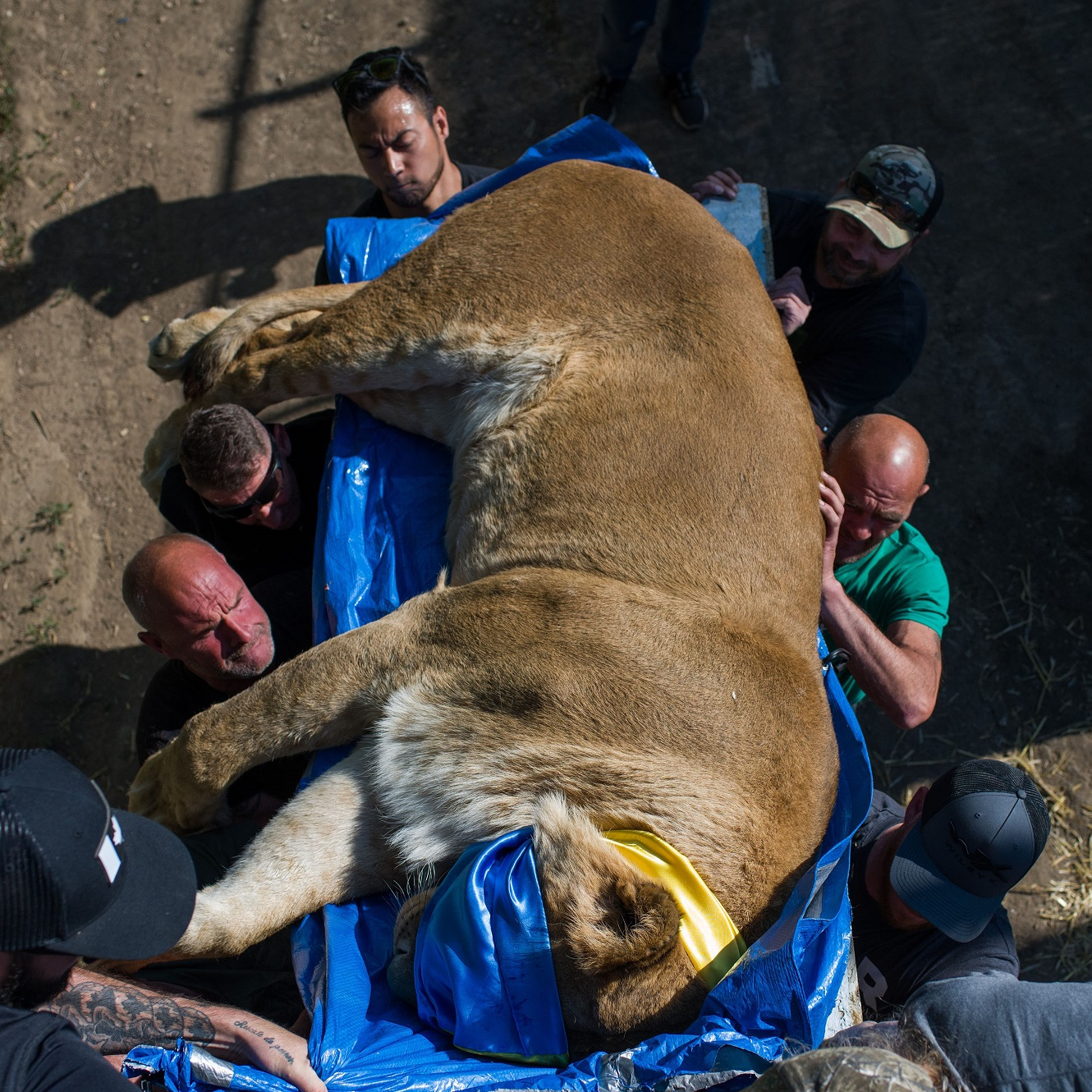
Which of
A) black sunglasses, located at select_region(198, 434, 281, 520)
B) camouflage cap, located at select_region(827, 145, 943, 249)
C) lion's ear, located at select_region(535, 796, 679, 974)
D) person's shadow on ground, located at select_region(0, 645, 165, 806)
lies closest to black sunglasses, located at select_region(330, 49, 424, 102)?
black sunglasses, located at select_region(198, 434, 281, 520)

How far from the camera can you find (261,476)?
3.11m

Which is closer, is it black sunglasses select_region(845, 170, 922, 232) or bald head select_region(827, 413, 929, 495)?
bald head select_region(827, 413, 929, 495)

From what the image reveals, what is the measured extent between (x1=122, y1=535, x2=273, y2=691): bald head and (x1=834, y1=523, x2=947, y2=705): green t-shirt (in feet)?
7.86

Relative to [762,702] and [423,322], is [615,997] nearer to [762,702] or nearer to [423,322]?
[762,702]

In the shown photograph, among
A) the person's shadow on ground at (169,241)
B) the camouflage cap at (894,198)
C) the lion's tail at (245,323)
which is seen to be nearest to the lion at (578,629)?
the lion's tail at (245,323)

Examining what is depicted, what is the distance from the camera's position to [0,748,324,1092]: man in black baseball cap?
1.76 m

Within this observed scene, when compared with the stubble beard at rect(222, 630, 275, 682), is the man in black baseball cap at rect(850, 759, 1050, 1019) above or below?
below

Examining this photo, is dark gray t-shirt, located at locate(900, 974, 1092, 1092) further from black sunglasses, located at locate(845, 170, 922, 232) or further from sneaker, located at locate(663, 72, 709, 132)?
sneaker, located at locate(663, 72, 709, 132)

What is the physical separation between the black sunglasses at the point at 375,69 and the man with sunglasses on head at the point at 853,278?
→ 61.7 inches

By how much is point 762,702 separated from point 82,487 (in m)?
3.89

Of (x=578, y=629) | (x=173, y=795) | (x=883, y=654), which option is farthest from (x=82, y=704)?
(x=883, y=654)

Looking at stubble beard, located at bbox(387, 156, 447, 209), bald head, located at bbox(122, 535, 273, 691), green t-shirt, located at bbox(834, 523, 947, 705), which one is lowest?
green t-shirt, located at bbox(834, 523, 947, 705)

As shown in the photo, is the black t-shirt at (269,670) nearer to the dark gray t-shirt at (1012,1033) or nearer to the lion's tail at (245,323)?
the lion's tail at (245,323)

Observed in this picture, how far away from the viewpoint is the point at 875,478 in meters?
3.23
